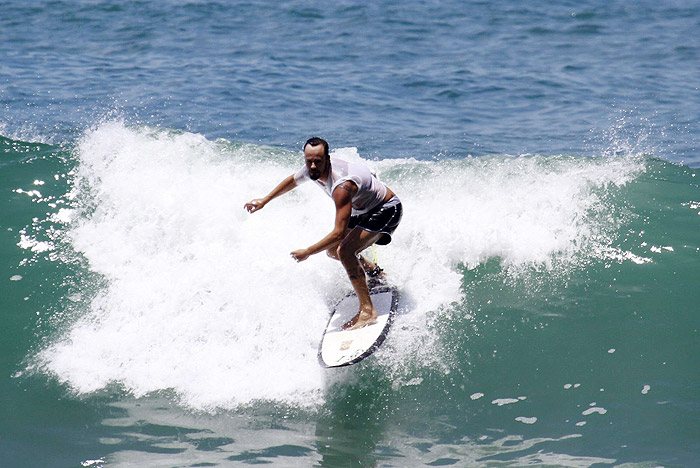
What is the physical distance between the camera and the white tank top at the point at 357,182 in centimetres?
621

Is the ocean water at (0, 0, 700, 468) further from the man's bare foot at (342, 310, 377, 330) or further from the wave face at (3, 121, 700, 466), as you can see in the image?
the man's bare foot at (342, 310, 377, 330)

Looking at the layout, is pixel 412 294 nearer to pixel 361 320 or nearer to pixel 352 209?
pixel 361 320

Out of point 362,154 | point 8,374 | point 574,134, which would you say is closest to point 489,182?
point 362,154

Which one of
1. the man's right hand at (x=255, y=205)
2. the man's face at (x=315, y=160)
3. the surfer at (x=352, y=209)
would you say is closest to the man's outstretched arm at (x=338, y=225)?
the surfer at (x=352, y=209)

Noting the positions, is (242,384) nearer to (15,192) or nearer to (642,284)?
(642,284)

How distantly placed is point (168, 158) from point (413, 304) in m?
4.47

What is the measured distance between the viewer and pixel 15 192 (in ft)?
32.5

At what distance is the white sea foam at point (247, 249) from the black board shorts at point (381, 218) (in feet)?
2.99

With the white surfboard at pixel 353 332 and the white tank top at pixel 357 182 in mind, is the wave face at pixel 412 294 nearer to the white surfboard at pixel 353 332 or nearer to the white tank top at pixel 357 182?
the white surfboard at pixel 353 332

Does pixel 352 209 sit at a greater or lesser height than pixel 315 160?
lesser

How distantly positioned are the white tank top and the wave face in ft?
3.92

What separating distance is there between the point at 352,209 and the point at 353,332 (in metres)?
1.08

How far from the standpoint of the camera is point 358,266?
263 inches

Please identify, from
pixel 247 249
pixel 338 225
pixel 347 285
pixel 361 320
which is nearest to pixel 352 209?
pixel 338 225
